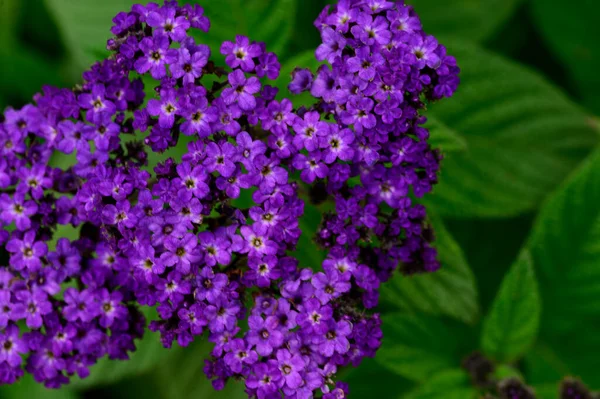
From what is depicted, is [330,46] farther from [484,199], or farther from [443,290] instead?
[484,199]

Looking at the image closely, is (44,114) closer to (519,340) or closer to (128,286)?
(128,286)

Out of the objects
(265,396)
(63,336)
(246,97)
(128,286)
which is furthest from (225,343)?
(246,97)

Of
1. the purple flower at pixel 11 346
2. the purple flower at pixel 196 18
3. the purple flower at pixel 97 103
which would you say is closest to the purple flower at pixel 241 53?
the purple flower at pixel 196 18

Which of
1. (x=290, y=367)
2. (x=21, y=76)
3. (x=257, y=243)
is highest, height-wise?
(x=21, y=76)

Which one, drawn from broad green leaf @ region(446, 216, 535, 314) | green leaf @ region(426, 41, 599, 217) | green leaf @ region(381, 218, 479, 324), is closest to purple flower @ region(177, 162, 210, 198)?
green leaf @ region(381, 218, 479, 324)

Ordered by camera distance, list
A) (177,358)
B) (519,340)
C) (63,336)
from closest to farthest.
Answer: (63,336), (519,340), (177,358)

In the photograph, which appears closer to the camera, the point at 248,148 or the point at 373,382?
the point at 248,148

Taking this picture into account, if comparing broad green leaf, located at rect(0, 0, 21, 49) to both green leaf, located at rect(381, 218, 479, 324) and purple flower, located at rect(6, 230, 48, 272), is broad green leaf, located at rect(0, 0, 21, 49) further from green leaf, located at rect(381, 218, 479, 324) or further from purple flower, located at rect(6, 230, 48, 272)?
green leaf, located at rect(381, 218, 479, 324)

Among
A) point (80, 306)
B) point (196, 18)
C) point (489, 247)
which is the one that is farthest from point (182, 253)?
point (489, 247)
